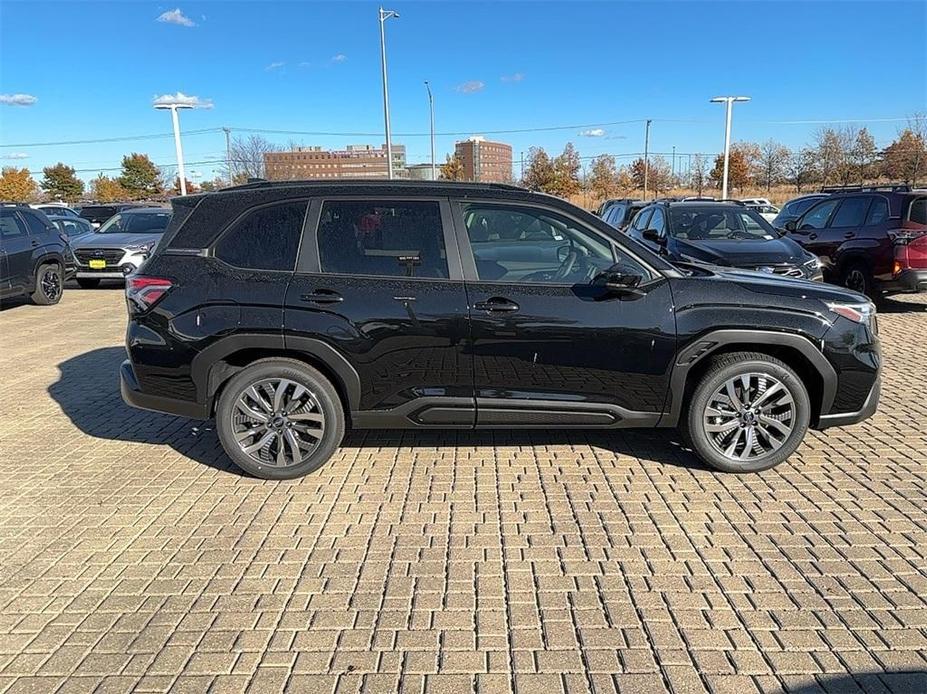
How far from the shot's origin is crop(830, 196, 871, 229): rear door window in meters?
9.92

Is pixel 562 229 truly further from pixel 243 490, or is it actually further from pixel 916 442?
pixel 916 442

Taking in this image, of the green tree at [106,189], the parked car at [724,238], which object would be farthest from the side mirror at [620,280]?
the green tree at [106,189]

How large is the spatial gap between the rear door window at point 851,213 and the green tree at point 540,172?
39.0 m

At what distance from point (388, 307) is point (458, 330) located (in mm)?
467

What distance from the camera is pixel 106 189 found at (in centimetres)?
6034

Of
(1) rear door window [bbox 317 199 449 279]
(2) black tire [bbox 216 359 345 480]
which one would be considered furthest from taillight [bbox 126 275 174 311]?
(1) rear door window [bbox 317 199 449 279]

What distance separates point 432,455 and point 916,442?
361cm

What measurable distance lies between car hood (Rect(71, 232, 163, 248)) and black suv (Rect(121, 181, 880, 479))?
34.8ft

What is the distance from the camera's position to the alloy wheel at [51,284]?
11508 millimetres

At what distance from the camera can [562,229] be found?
4.11m

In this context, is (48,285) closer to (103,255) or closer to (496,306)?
(103,255)

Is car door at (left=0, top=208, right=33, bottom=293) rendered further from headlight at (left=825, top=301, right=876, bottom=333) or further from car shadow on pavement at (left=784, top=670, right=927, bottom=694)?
car shadow on pavement at (left=784, top=670, right=927, bottom=694)

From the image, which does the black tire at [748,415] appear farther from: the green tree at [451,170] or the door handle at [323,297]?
the green tree at [451,170]

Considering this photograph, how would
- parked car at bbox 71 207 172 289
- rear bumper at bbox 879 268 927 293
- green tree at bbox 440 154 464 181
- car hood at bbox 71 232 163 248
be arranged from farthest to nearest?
green tree at bbox 440 154 464 181 → car hood at bbox 71 232 163 248 → parked car at bbox 71 207 172 289 → rear bumper at bbox 879 268 927 293
